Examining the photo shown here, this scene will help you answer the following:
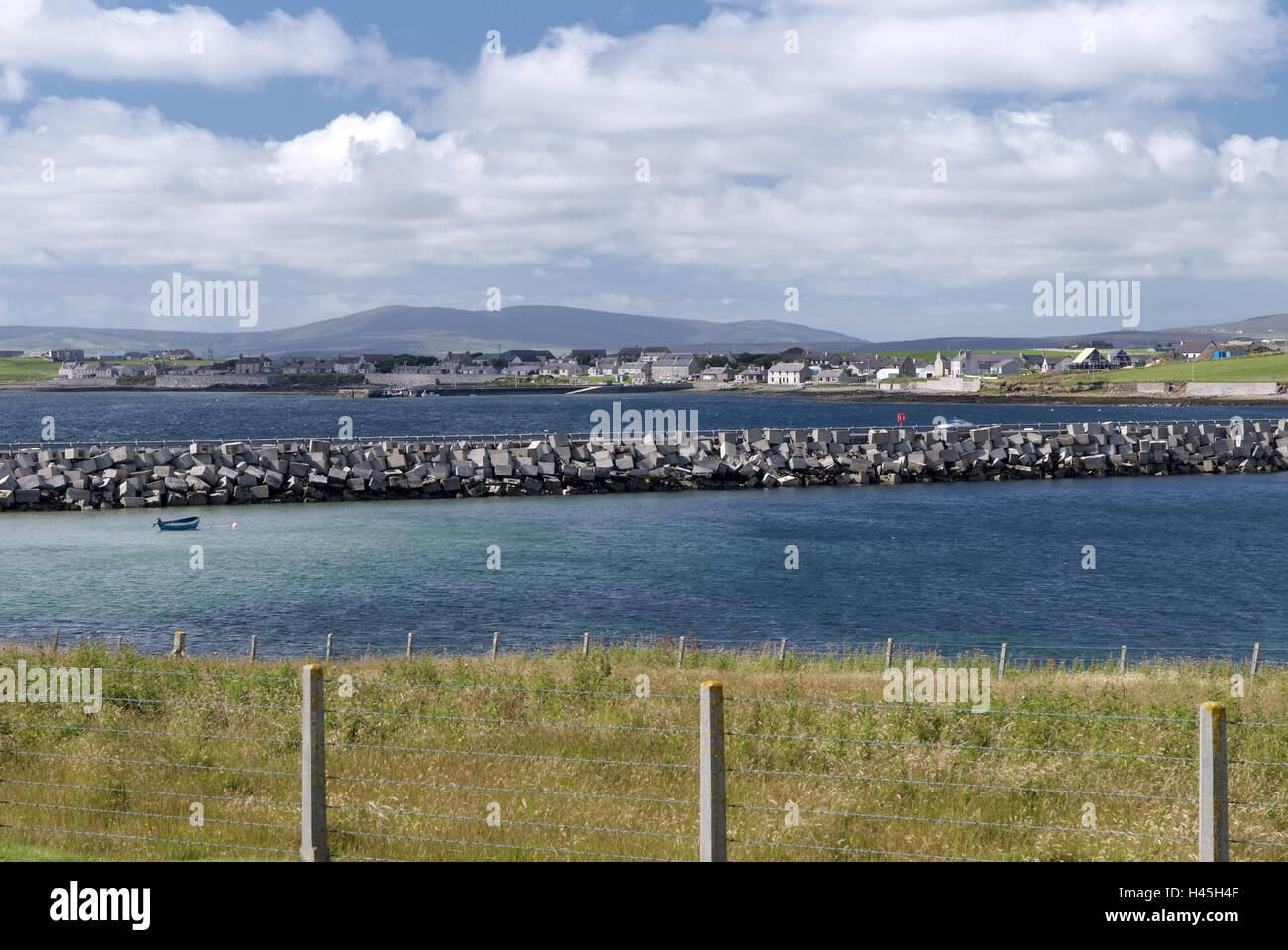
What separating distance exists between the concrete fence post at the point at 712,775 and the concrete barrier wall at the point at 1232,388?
18697 cm

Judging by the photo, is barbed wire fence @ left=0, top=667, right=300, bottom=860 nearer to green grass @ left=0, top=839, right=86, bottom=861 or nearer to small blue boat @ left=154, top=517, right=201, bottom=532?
green grass @ left=0, top=839, right=86, bottom=861

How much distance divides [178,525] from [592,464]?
2245 centimetres

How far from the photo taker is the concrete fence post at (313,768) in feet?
31.6

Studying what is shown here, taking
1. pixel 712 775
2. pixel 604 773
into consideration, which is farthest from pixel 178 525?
pixel 712 775

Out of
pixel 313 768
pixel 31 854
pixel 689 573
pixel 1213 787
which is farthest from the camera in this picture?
pixel 689 573

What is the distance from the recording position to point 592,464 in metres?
64.9

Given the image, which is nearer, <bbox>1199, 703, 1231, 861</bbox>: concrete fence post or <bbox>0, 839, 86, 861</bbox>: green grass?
<bbox>1199, 703, 1231, 861</bbox>: concrete fence post

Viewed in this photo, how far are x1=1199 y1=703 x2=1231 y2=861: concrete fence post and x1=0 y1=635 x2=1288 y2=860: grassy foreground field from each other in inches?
52.2

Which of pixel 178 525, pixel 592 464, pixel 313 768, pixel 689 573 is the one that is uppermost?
pixel 592 464

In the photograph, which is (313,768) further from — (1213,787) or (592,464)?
(592,464)

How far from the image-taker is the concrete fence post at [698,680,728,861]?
853 centimetres

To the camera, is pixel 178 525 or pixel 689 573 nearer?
pixel 689 573

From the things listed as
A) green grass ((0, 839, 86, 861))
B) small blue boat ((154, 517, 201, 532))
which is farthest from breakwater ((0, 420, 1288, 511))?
green grass ((0, 839, 86, 861))
